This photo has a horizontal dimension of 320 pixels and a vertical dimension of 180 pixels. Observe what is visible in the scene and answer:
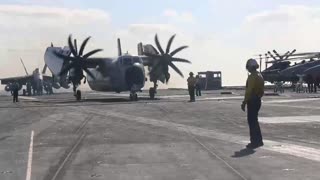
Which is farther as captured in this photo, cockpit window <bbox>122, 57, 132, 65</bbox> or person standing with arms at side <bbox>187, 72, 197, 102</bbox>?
cockpit window <bbox>122, 57, 132, 65</bbox>

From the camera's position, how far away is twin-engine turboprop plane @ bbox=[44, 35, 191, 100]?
47.4m

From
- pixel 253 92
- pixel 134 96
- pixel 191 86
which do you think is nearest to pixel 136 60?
pixel 134 96

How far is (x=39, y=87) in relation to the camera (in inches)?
3511

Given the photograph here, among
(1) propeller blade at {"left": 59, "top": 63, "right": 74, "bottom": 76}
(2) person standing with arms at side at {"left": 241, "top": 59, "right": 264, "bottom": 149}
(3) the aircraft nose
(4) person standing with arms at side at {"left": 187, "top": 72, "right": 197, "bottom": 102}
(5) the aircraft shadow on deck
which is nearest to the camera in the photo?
(5) the aircraft shadow on deck

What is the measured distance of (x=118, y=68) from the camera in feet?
158

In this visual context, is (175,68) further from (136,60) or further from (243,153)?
(243,153)

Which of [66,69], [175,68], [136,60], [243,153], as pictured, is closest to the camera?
[243,153]

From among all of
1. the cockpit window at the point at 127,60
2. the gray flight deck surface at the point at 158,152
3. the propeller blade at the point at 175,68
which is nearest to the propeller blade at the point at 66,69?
the cockpit window at the point at 127,60

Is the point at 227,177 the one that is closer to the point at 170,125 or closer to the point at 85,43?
the point at 170,125

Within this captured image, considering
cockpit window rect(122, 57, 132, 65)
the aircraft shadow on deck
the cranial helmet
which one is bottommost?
the aircraft shadow on deck

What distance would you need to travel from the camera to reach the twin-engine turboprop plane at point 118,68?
4741 centimetres

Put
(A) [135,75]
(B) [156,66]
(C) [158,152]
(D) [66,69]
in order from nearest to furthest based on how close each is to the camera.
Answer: (C) [158,152] < (A) [135,75] < (D) [66,69] < (B) [156,66]

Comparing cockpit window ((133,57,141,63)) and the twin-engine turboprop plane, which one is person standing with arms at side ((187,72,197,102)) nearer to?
the twin-engine turboprop plane

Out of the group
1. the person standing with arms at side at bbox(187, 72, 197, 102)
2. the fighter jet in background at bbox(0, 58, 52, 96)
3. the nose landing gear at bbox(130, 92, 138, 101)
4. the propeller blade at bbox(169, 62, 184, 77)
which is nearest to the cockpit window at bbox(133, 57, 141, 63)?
the nose landing gear at bbox(130, 92, 138, 101)
